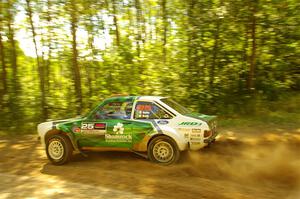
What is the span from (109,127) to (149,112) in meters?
1.02

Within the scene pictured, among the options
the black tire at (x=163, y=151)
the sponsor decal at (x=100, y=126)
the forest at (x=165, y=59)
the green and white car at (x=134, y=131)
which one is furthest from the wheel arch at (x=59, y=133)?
the forest at (x=165, y=59)

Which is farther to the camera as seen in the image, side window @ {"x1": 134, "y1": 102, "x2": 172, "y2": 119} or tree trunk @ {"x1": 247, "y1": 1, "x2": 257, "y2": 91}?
tree trunk @ {"x1": 247, "y1": 1, "x2": 257, "y2": 91}

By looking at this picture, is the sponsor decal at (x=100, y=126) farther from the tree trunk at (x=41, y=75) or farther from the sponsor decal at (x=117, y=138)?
the tree trunk at (x=41, y=75)

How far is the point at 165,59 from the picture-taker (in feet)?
51.1

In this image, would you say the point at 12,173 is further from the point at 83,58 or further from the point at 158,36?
the point at 158,36

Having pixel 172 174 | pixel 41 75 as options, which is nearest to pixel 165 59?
pixel 41 75

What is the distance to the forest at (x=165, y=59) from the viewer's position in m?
14.0

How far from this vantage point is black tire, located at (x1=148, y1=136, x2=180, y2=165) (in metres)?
7.61

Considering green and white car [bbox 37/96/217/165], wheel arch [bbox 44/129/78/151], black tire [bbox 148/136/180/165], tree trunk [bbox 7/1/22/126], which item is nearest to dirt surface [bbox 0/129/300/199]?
black tire [bbox 148/136/180/165]

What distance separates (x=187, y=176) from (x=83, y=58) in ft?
35.6

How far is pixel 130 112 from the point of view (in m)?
8.06

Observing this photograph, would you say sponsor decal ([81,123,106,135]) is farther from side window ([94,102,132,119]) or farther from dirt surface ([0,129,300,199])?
dirt surface ([0,129,300,199])

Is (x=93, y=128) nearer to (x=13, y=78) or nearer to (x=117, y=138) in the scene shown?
(x=117, y=138)

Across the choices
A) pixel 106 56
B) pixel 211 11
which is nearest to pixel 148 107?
pixel 211 11
